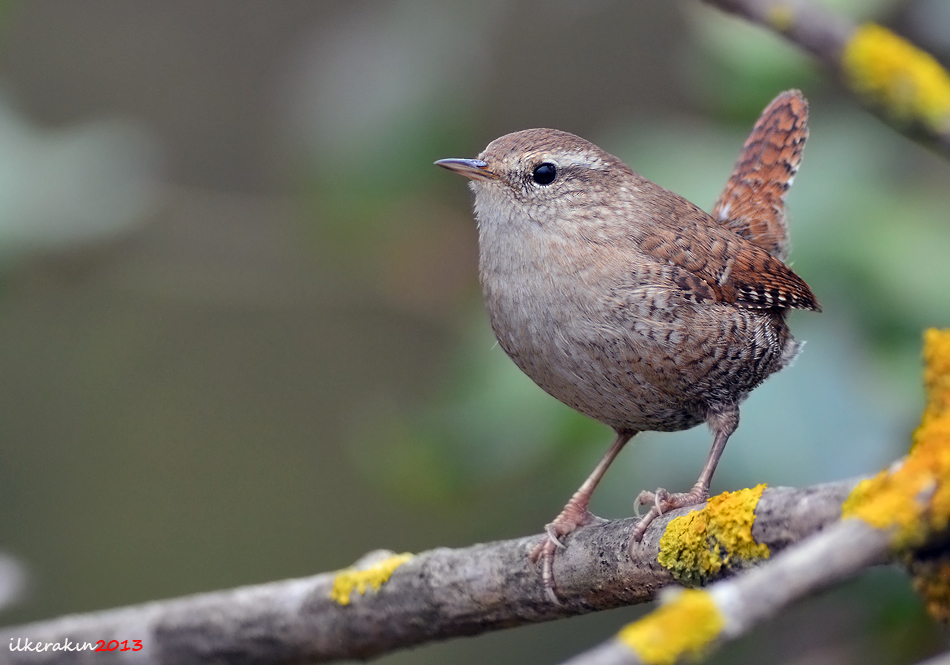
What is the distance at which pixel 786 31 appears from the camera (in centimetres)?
177

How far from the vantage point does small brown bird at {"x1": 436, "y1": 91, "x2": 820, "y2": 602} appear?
7.87 feet

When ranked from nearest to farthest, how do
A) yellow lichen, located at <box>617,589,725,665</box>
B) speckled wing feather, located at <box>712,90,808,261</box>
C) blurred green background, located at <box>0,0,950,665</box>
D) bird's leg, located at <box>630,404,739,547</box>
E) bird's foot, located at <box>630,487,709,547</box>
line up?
yellow lichen, located at <box>617,589,725,665</box> < bird's foot, located at <box>630,487,709,547</box> < bird's leg, located at <box>630,404,739,547</box> < blurred green background, located at <box>0,0,950,665</box> < speckled wing feather, located at <box>712,90,808,261</box>

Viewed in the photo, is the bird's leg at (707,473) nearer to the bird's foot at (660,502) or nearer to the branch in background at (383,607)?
the bird's foot at (660,502)

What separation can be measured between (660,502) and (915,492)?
112cm

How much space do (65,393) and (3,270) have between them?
2.57 meters

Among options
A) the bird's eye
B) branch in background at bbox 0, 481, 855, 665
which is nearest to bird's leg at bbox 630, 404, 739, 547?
branch in background at bbox 0, 481, 855, 665

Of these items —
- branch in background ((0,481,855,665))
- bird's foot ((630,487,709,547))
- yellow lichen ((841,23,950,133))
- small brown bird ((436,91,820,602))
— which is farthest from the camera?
small brown bird ((436,91,820,602))

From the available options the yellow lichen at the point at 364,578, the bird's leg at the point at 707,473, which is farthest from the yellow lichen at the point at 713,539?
the yellow lichen at the point at 364,578

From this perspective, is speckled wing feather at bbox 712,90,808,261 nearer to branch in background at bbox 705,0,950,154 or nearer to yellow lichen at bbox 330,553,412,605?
branch in background at bbox 705,0,950,154

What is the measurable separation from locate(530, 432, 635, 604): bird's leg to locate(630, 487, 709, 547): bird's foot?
0.20 metres

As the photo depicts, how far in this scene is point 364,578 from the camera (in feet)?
8.13

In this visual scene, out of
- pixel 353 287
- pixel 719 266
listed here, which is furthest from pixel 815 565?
pixel 353 287

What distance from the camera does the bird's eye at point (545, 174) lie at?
270 cm

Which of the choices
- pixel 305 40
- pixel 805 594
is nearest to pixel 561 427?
pixel 805 594
